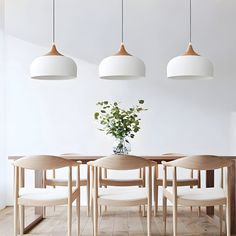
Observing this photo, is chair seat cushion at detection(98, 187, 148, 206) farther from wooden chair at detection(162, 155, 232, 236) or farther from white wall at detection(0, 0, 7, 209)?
white wall at detection(0, 0, 7, 209)

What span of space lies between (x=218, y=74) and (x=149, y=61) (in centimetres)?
83

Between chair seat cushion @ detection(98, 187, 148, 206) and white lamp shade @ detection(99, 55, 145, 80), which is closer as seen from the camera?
chair seat cushion @ detection(98, 187, 148, 206)

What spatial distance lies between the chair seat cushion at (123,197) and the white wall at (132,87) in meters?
1.89

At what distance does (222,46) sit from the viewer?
5445 mm

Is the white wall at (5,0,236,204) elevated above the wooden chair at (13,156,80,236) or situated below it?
above

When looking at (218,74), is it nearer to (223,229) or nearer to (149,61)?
(149,61)

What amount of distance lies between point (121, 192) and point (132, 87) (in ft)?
6.92

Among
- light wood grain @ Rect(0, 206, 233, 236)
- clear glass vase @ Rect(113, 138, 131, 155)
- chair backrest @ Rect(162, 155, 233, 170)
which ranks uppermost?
clear glass vase @ Rect(113, 138, 131, 155)

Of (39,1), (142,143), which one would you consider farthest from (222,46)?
(39,1)

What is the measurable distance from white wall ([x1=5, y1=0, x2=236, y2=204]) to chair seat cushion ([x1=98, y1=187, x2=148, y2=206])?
1.89 metres

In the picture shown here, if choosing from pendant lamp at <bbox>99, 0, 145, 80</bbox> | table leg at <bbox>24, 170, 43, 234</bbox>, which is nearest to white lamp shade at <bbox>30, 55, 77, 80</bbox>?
pendant lamp at <bbox>99, 0, 145, 80</bbox>

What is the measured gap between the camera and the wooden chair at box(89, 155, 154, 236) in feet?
10.9

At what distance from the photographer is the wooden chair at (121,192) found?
331cm

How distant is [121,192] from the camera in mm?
3586
